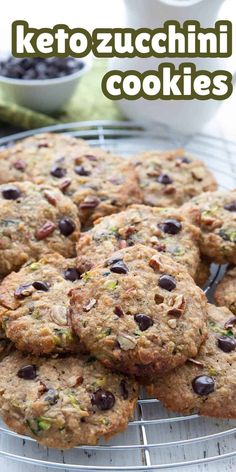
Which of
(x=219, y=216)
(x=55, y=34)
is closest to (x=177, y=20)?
(x=55, y=34)

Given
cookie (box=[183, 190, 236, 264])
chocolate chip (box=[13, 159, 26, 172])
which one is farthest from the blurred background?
cookie (box=[183, 190, 236, 264])

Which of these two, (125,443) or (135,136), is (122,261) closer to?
(125,443)

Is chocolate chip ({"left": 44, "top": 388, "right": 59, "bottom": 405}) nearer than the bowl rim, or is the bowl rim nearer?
chocolate chip ({"left": 44, "top": 388, "right": 59, "bottom": 405})

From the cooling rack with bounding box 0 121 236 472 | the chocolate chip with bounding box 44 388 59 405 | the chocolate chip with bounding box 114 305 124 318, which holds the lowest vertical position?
the cooling rack with bounding box 0 121 236 472

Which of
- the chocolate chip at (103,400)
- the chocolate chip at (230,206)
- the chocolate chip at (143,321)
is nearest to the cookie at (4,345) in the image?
the chocolate chip at (103,400)

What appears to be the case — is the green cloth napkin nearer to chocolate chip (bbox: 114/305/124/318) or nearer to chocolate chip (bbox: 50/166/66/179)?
chocolate chip (bbox: 50/166/66/179)

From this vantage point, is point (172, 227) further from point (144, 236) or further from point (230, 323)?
point (230, 323)
